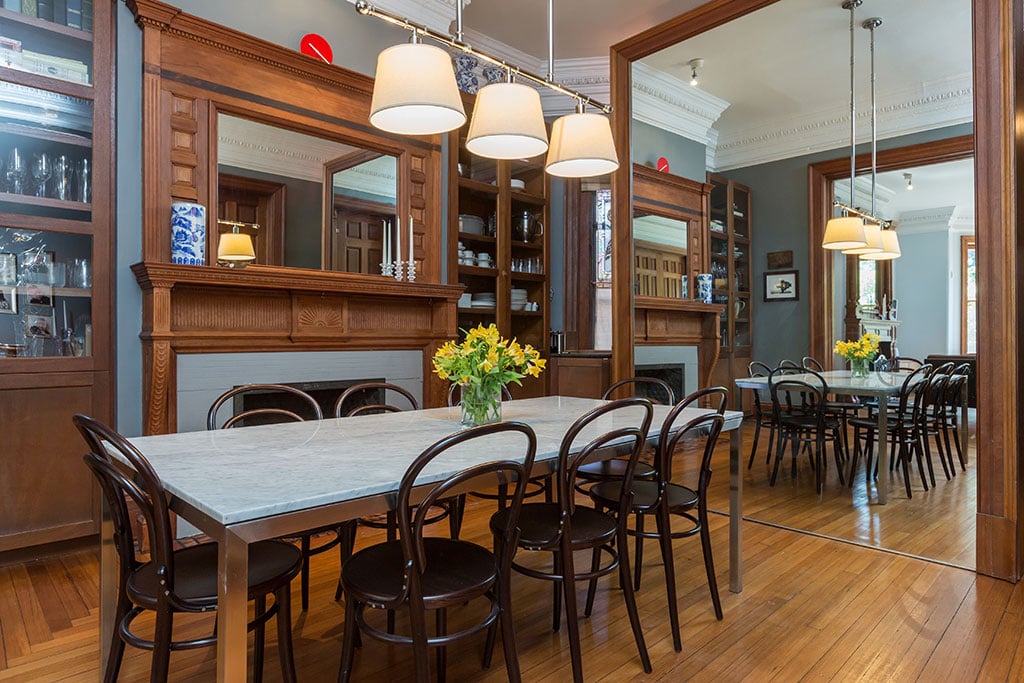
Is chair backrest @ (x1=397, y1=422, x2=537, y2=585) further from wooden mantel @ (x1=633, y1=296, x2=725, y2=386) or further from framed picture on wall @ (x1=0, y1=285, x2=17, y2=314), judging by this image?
wooden mantel @ (x1=633, y1=296, x2=725, y2=386)

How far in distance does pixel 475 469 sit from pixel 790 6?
347 centimetres

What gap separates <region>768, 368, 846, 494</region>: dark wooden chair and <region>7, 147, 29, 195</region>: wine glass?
3860 mm

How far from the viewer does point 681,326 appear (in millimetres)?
4301

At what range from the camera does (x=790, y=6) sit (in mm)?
3461

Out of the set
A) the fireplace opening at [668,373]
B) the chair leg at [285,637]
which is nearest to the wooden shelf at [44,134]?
the chair leg at [285,637]

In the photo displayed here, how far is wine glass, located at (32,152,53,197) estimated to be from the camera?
2807mm

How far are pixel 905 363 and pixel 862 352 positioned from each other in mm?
202

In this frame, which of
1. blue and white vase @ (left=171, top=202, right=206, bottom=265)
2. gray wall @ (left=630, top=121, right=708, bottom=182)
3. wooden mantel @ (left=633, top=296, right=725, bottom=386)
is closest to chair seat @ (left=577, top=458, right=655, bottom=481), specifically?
wooden mantel @ (left=633, top=296, right=725, bottom=386)

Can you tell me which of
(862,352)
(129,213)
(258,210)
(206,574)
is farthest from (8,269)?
(862,352)

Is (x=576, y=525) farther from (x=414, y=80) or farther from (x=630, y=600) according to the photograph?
(x=414, y=80)

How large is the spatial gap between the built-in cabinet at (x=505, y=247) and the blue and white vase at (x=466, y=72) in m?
0.27

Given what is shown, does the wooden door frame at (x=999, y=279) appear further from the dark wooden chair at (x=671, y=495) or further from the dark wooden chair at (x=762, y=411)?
the dark wooden chair at (x=671, y=495)

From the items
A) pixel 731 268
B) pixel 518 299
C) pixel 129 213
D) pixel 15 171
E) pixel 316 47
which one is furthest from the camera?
pixel 518 299

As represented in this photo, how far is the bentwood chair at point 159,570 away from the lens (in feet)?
4.38
